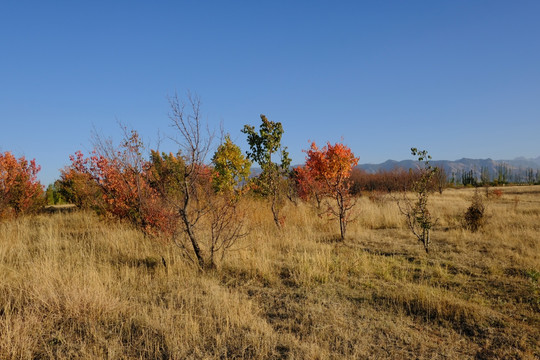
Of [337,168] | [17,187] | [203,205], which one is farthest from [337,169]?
[17,187]

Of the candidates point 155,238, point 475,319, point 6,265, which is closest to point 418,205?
point 475,319

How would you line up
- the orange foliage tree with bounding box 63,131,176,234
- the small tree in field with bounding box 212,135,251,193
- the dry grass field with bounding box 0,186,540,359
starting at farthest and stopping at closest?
the small tree in field with bounding box 212,135,251,193, the orange foliage tree with bounding box 63,131,176,234, the dry grass field with bounding box 0,186,540,359

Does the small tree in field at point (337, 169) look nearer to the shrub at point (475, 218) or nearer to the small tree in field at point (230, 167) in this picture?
the shrub at point (475, 218)

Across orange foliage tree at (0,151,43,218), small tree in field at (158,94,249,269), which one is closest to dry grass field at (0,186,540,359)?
small tree in field at (158,94,249,269)

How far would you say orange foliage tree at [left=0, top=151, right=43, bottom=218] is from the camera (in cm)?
1059

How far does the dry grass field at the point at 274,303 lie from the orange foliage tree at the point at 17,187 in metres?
4.55

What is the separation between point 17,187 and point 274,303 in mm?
12537

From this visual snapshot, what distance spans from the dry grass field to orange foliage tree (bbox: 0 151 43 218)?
4548 millimetres

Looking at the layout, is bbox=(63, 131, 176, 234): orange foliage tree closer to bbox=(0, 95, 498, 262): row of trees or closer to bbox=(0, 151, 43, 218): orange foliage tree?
bbox=(0, 95, 498, 262): row of trees

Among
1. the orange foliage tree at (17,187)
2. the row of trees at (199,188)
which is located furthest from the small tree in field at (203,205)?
the orange foliage tree at (17,187)

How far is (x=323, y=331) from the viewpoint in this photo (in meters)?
3.44

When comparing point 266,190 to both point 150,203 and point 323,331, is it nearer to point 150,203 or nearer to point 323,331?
point 150,203

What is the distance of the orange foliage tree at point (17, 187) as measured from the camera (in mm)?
10586

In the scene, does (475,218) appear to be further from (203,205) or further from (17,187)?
(17,187)
